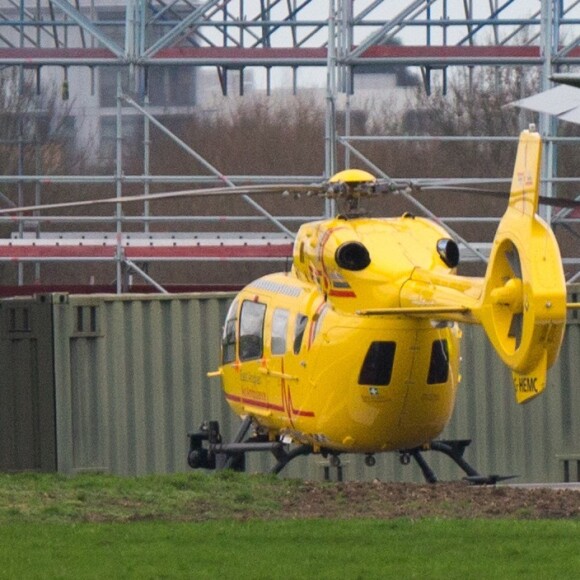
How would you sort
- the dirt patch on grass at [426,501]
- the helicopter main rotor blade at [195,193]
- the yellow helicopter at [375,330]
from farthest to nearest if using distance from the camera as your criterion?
1. the helicopter main rotor blade at [195,193]
2. the yellow helicopter at [375,330]
3. the dirt patch on grass at [426,501]

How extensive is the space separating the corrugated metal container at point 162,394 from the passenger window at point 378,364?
12.9 ft

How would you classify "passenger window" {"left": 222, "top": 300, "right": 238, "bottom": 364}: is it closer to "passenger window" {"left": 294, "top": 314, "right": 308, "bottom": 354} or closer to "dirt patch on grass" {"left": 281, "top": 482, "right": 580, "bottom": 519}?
"passenger window" {"left": 294, "top": 314, "right": 308, "bottom": 354}

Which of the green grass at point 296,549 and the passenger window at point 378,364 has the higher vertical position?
the passenger window at point 378,364

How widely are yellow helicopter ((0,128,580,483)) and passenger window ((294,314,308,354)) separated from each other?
0.02 meters

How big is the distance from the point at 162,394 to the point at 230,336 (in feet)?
6.13

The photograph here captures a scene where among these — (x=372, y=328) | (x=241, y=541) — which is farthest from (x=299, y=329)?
(x=241, y=541)

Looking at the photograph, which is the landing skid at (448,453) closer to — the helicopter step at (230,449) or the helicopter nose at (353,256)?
the helicopter step at (230,449)

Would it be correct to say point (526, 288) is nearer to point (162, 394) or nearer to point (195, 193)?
point (195, 193)

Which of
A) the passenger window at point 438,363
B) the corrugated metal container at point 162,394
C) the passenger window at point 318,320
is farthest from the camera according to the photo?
the corrugated metal container at point 162,394

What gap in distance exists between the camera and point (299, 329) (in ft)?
53.0

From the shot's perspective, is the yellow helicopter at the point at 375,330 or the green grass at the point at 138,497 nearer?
the green grass at the point at 138,497

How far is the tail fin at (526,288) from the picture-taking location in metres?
12.8

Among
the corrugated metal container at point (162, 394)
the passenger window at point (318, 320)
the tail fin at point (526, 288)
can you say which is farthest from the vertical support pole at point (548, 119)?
the tail fin at point (526, 288)

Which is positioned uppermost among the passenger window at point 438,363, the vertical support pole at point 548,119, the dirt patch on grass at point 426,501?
the vertical support pole at point 548,119
